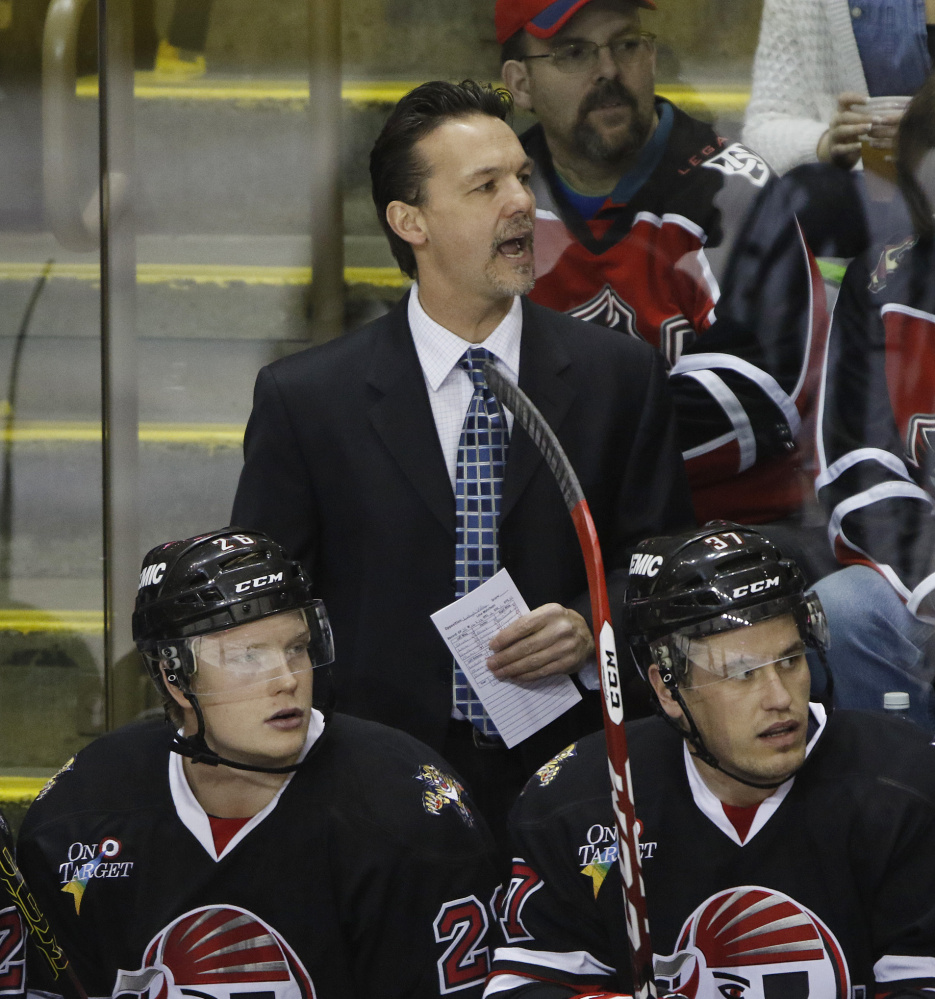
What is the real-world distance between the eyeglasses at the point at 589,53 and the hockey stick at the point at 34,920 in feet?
A: 5.32

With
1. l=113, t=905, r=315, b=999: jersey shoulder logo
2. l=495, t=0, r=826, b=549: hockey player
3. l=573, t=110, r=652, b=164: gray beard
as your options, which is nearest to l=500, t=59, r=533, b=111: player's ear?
l=495, t=0, r=826, b=549: hockey player

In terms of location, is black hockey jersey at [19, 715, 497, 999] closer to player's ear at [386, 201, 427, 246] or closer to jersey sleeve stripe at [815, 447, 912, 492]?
player's ear at [386, 201, 427, 246]

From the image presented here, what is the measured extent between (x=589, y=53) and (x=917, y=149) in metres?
0.57

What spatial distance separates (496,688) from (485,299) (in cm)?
54

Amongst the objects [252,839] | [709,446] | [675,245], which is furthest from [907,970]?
[675,245]

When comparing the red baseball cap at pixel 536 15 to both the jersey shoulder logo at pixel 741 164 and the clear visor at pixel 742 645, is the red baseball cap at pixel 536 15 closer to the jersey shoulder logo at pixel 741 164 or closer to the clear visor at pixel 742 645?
the jersey shoulder logo at pixel 741 164

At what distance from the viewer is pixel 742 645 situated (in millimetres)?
1607

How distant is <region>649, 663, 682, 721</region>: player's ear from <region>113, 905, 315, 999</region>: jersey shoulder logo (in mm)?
488

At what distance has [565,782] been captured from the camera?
1685 millimetres

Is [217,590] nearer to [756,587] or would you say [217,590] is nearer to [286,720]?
[286,720]

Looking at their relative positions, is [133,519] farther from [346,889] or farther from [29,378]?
[346,889]

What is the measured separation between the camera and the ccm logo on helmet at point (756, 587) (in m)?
1.60

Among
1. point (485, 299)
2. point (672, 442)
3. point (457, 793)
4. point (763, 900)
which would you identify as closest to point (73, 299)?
point (485, 299)

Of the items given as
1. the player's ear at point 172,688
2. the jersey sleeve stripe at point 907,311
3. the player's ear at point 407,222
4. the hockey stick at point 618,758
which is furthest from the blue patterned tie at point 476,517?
the jersey sleeve stripe at point 907,311
